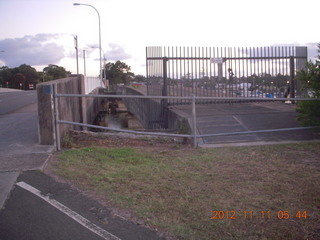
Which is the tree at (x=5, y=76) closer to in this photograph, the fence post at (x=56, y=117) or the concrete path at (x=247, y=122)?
the concrete path at (x=247, y=122)

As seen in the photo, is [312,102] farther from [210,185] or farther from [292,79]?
[292,79]

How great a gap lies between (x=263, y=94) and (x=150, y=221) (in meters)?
10.3

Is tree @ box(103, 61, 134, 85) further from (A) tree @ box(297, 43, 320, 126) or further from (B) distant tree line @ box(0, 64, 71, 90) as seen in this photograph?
(A) tree @ box(297, 43, 320, 126)

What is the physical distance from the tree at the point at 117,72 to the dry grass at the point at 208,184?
3502 inches

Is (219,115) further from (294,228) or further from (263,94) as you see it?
(294,228)

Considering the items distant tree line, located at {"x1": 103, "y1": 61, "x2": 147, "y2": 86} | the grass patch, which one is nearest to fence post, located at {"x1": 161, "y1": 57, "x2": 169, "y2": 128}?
the grass patch

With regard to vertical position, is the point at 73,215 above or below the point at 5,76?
below

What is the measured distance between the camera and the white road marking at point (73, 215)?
165 inches

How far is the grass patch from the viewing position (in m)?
4.42

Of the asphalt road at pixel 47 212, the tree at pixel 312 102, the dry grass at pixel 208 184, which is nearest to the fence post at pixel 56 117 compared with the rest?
the dry grass at pixel 208 184

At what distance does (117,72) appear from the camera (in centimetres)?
9644
